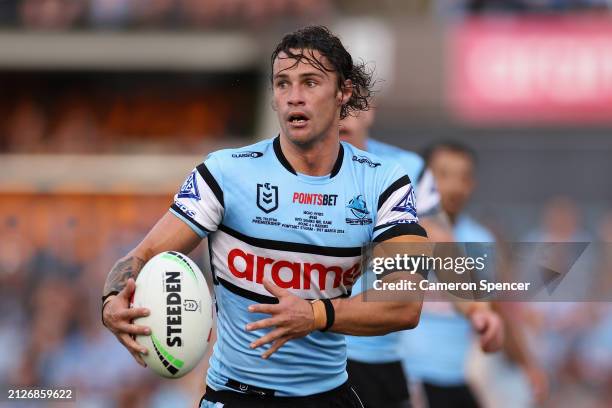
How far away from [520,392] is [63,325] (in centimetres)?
503

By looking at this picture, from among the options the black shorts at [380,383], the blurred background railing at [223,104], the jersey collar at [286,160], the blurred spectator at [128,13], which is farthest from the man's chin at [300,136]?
the blurred spectator at [128,13]

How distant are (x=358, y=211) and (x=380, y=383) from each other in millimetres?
2213

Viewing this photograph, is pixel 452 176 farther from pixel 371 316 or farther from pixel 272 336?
pixel 272 336

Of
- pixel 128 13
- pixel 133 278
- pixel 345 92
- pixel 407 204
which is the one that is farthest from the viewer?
pixel 128 13

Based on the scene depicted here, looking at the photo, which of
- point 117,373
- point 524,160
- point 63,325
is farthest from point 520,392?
point 524,160

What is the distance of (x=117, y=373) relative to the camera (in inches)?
463

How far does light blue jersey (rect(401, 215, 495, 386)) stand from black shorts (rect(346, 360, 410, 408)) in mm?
1697

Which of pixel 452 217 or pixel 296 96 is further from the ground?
pixel 296 96

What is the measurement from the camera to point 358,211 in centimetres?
500

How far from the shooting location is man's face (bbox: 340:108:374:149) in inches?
264

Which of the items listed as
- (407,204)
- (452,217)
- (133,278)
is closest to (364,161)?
(407,204)

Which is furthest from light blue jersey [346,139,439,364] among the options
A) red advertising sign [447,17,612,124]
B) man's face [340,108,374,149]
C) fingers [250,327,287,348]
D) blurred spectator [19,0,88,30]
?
blurred spectator [19,0,88,30]

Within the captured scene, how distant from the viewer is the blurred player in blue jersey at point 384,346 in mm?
6789

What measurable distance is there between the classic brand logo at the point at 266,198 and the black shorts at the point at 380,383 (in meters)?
2.12
